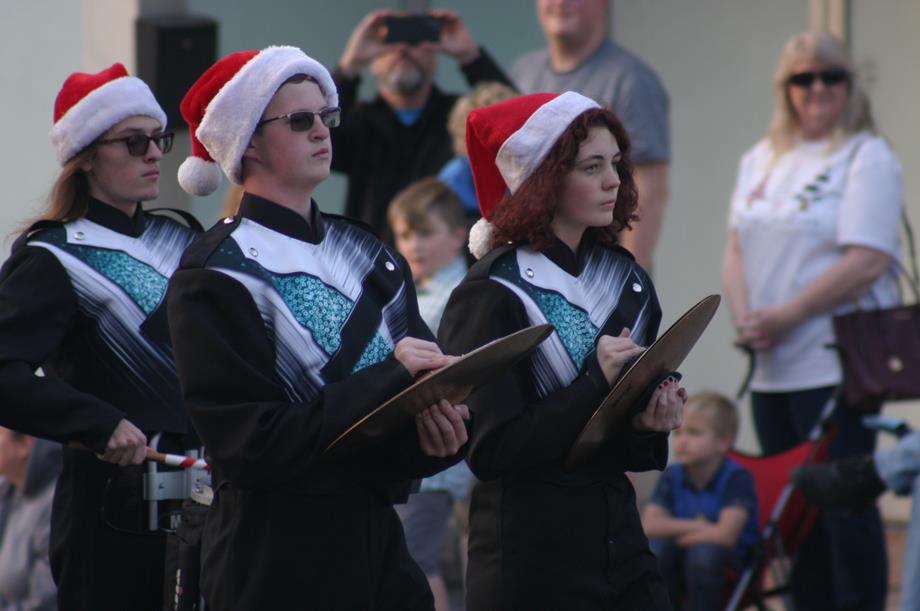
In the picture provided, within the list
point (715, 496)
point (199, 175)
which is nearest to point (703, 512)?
point (715, 496)

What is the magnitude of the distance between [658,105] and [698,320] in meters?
2.86

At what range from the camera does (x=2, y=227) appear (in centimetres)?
721

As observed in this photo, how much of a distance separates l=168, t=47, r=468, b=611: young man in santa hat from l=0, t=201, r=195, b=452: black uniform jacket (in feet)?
2.48

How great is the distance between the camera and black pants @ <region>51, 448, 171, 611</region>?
168 inches

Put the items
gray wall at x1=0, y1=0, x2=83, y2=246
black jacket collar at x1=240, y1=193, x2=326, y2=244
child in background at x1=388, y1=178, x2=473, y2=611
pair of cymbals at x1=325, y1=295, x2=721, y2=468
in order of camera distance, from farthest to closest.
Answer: gray wall at x1=0, y1=0, x2=83, y2=246, child in background at x1=388, y1=178, x2=473, y2=611, black jacket collar at x1=240, y1=193, x2=326, y2=244, pair of cymbals at x1=325, y1=295, x2=721, y2=468

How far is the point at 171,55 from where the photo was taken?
7.58 meters

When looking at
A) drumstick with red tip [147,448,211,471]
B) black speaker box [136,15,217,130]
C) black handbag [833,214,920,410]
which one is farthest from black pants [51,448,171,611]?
black speaker box [136,15,217,130]

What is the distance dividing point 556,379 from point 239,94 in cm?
91

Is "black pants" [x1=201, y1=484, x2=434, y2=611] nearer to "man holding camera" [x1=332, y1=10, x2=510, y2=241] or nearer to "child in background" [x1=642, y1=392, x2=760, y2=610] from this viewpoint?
"child in background" [x1=642, y1=392, x2=760, y2=610]

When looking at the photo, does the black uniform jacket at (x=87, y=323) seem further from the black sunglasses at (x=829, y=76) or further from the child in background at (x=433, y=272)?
the black sunglasses at (x=829, y=76)

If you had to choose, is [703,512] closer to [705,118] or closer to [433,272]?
[433,272]

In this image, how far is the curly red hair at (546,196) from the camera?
3.99 meters

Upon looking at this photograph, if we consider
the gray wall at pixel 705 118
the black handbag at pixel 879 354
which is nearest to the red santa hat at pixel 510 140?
the black handbag at pixel 879 354

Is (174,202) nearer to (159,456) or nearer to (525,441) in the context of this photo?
(159,456)
